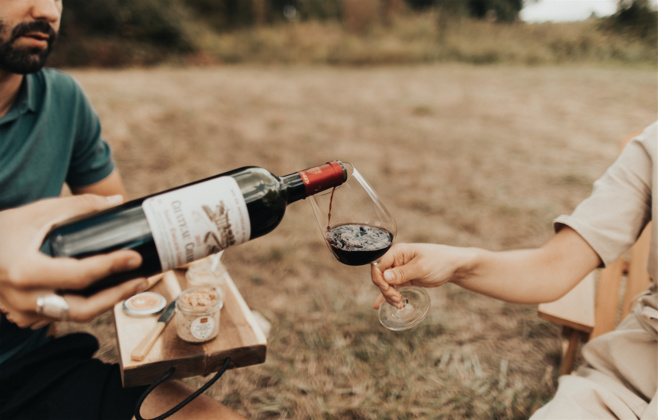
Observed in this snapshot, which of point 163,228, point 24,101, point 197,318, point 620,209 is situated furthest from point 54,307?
point 620,209

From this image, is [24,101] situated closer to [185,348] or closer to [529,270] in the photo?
[185,348]

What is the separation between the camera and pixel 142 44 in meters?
9.90

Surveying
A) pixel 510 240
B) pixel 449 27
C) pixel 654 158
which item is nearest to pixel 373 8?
pixel 449 27

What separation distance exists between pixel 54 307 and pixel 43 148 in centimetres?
91

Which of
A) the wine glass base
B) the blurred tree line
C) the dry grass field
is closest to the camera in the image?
the wine glass base

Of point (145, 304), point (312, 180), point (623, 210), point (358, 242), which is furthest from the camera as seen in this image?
point (145, 304)

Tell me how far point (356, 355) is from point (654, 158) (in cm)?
170

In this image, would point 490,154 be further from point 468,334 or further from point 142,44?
point 142,44

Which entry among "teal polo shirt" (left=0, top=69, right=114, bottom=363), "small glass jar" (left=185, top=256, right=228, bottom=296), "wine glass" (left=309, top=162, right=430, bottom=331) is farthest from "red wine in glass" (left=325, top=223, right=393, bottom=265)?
"teal polo shirt" (left=0, top=69, right=114, bottom=363)

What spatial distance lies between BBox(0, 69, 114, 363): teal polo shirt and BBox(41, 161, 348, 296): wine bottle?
25.0 inches

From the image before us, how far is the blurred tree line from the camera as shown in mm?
9383

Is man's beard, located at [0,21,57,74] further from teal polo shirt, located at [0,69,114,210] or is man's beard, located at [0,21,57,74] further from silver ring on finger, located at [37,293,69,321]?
silver ring on finger, located at [37,293,69,321]

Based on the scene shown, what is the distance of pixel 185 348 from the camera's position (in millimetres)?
1217

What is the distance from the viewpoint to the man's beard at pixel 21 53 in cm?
125
